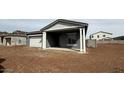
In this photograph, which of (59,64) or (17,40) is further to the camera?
(17,40)

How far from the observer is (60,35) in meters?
22.3

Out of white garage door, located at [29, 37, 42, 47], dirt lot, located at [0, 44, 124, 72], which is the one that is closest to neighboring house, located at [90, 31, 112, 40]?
white garage door, located at [29, 37, 42, 47]

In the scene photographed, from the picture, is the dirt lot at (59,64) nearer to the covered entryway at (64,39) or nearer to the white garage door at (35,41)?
the covered entryway at (64,39)

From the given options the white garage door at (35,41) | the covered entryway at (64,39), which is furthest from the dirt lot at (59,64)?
the white garage door at (35,41)

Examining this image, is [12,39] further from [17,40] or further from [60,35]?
[60,35]

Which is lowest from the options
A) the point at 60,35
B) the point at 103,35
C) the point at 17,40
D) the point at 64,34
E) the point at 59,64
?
the point at 59,64

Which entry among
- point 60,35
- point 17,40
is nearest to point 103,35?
point 17,40

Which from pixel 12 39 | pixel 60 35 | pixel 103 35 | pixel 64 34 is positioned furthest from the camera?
pixel 103 35

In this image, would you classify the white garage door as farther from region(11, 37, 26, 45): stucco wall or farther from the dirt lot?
the dirt lot

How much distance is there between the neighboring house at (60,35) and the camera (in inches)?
669

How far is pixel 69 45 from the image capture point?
20.9m

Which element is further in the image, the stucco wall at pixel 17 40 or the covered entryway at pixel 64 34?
the stucco wall at pixel 17 40

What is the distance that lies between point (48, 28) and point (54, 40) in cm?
308
